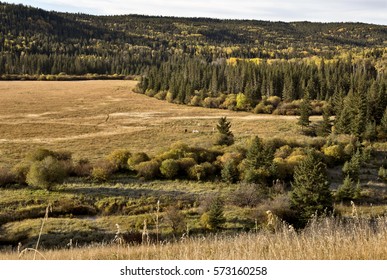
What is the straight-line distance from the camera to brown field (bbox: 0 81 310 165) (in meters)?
62.2

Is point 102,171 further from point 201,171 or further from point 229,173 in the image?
point 229,173

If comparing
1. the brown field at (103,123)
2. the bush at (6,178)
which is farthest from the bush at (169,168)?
the bush at (6,178)

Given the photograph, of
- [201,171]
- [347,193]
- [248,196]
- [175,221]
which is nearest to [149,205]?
[175,221]

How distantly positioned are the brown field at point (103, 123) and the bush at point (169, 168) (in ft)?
36.6

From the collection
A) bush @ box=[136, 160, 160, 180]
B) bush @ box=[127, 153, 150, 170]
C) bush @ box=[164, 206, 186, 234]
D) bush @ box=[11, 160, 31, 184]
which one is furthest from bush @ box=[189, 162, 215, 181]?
bush @ box=[11, 160, 31, 184]

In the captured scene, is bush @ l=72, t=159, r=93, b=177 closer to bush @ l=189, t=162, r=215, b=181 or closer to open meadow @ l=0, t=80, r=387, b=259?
A: open meadow @ l=0, t=80, r=387, b=259

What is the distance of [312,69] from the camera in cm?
12988

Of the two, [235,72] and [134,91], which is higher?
[235,72]

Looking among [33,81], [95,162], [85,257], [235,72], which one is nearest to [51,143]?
[95,162]

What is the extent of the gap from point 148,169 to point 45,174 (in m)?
12.0

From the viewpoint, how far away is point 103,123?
82812 mm
